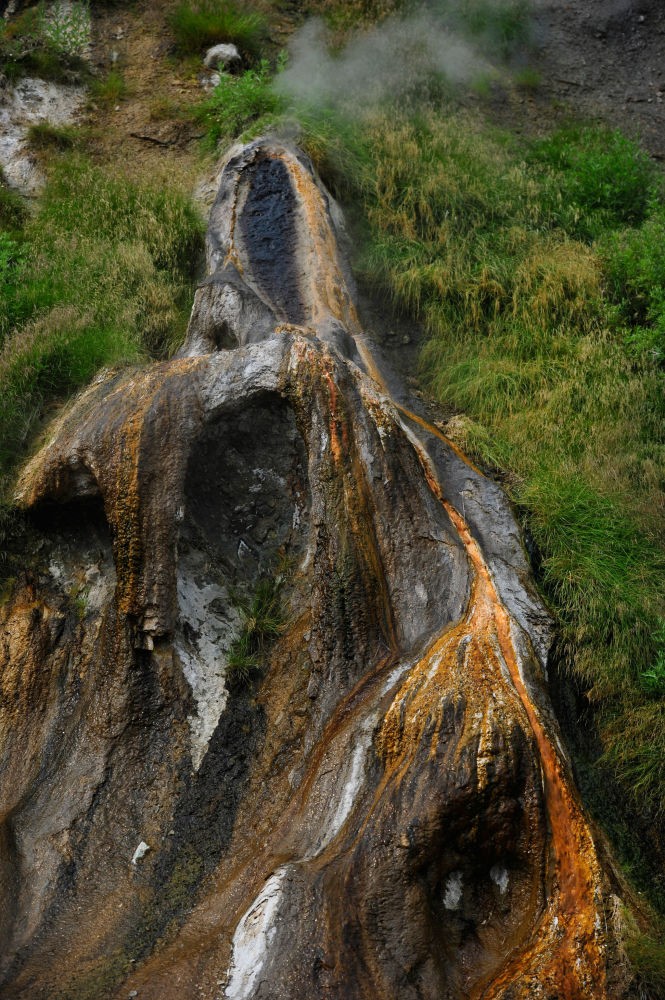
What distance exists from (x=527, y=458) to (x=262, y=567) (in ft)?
6.13

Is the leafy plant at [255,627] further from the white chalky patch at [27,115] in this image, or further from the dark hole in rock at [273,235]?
the white chalky patch at [27,115]

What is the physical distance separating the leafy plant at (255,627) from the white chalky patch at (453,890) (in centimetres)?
143

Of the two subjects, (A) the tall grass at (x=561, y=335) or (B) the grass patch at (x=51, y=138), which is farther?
(B) the grass patch at (x=51, y=138)

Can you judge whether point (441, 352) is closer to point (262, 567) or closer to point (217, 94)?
point (262, 567)

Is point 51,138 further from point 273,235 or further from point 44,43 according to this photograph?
point 273,235

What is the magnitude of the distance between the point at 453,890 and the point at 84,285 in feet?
16.1

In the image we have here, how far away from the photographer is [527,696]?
3.24m

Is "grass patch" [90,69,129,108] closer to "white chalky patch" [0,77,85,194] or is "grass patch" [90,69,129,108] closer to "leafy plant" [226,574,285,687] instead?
"white chalky patch" [0,77,85,194]

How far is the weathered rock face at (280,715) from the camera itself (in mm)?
2766

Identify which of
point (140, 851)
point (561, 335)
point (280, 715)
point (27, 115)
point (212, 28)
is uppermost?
point (212, 28)

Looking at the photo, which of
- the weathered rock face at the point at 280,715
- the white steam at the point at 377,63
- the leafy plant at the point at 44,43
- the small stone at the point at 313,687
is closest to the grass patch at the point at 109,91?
the leafy plant at the point at 44,43

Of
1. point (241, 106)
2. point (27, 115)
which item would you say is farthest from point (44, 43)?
point (241, 106)

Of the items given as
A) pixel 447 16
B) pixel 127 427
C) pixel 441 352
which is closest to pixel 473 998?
pixel 127 427

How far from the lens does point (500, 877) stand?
2934 mm
